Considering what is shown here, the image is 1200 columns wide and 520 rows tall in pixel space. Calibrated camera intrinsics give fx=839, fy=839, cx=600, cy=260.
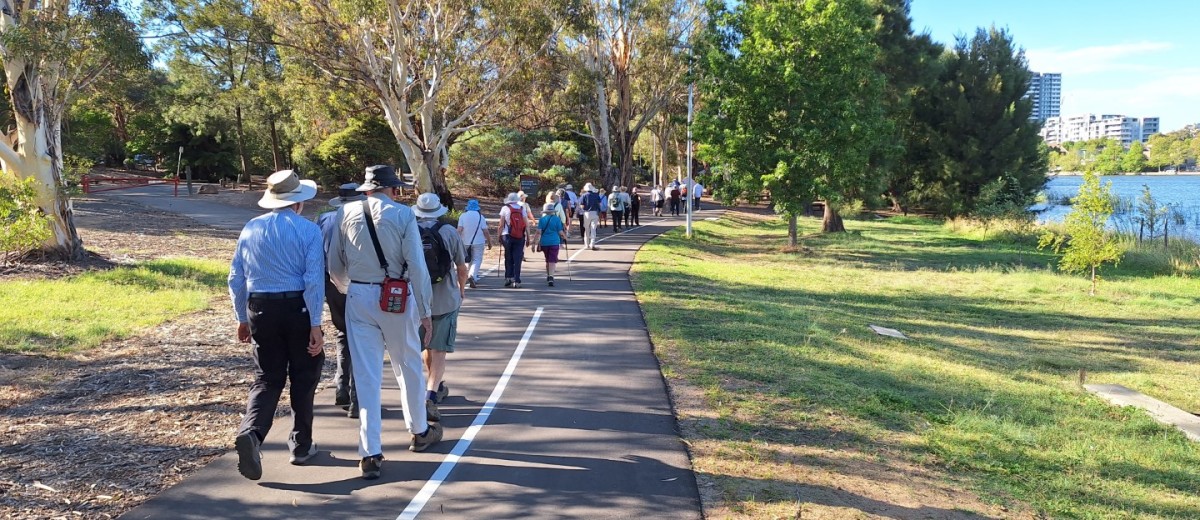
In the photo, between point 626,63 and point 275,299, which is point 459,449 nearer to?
point 275,299

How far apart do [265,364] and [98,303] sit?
8573mm

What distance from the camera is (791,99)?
23281 millimetres

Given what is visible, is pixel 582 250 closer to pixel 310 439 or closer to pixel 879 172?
pixel 879 172

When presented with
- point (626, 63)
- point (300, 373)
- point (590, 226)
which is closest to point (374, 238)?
point (300, 373)

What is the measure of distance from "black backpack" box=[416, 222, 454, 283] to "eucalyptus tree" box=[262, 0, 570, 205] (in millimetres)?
16690

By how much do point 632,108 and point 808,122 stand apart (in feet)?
67.1

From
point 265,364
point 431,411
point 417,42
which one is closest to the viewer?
point 265,364

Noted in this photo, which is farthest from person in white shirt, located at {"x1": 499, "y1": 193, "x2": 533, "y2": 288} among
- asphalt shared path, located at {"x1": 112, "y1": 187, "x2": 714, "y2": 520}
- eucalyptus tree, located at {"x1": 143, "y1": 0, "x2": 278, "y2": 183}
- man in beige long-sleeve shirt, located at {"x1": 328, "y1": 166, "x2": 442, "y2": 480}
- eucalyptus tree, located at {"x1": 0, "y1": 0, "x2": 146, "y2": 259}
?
eucalyptus tree, located at {"x1": 143, "y1": 0, "x2": 278, "y2": 183}

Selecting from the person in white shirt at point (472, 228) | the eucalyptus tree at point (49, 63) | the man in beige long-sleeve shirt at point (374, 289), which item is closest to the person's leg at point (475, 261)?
the person in white shirt at point (472, 228)

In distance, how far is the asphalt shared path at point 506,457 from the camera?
4824 mm

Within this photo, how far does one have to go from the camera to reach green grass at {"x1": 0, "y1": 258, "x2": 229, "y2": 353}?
31.6 ft

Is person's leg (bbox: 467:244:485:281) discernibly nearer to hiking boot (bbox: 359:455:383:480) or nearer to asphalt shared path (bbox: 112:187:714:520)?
asphalt shared path (bbox: 112:187:714:520)

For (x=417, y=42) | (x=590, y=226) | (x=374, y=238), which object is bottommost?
(x=590, y=226)

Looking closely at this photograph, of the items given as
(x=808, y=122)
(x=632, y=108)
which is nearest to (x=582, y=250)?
(x=808, y=122)
